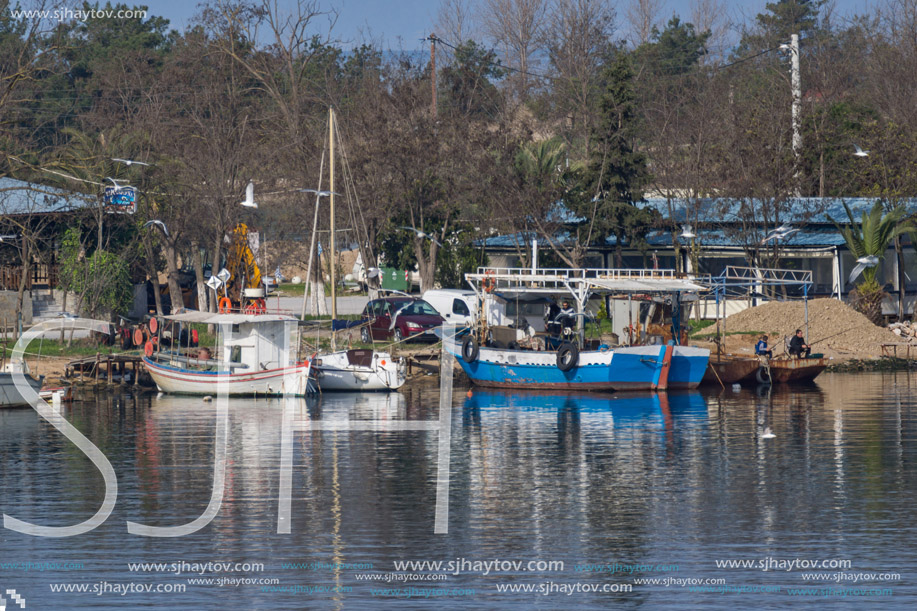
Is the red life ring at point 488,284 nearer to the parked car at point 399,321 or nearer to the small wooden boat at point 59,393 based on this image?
the parked car at point 399,321

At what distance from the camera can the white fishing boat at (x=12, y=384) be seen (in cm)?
3922

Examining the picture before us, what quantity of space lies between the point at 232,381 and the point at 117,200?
46.5 ft

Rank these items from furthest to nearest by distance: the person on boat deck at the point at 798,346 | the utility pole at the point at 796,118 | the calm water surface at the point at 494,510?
the utility pole at the point at 796,118 → the person on boat deck at the point at 798,346 → the calm water surface at the point at 494,510

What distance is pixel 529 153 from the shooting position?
60.1 metres

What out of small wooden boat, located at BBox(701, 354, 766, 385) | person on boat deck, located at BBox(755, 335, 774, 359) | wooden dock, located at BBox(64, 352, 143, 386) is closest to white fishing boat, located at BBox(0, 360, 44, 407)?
wooden dock, located at BBox(64, 352, 143, 386)

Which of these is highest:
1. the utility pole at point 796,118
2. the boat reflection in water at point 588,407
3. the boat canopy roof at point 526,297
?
the utility pole at point 796,118

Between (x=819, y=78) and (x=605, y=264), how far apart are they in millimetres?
39207

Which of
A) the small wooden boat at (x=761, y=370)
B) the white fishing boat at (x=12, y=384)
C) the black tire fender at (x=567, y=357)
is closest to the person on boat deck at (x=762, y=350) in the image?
the small wooden boat at (x=761, y=370)

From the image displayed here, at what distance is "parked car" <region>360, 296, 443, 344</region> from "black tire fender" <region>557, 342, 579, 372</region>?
7.61 metres

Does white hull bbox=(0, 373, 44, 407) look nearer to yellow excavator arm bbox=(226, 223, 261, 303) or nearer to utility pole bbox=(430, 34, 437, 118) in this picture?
yellow excavator arm bbox=(226, 223, 261, 303)

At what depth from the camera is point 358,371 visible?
4266 centimetres

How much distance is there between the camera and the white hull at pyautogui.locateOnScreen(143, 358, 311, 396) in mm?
40969

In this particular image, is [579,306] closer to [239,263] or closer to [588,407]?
[588,407]

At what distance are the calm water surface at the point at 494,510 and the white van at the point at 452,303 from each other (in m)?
13.1
